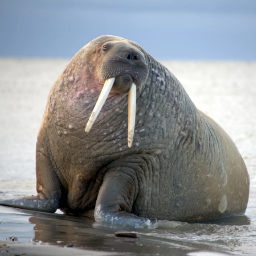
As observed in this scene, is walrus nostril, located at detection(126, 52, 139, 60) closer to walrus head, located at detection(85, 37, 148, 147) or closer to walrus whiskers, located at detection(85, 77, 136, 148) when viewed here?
walrus head, located at detection(85, 37, 148, 147)

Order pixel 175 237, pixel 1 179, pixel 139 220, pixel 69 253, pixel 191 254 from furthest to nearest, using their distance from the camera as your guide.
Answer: pixel 1 179 < pixel 139 220 < pixel 175 237 < pixel 191 254 < pixel 69 253

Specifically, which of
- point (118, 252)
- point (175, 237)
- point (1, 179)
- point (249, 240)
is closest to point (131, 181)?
point (175, 237)

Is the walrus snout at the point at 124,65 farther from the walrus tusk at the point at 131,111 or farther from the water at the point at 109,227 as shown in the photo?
the water at the point at 109,227

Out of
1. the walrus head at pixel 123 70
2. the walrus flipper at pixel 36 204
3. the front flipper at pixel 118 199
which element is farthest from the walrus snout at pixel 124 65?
the walrus flipper at pixel 36 204

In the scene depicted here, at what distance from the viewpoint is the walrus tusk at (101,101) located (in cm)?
481

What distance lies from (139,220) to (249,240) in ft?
3.25

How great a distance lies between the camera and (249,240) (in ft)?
15.9

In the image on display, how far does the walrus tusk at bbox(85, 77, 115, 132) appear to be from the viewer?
481 centimetres

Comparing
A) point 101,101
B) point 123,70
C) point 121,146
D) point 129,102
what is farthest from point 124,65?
point 121,146

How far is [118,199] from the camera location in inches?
208

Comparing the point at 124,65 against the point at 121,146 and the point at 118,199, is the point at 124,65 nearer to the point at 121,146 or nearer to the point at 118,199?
the point at 121,146

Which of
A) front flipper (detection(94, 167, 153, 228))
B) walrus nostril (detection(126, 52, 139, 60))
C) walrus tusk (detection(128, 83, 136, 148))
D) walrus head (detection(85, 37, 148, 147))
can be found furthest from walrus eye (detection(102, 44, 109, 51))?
front flipper (detection(94, 167, 153, 228))

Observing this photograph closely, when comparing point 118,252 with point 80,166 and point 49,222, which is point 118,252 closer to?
point 49,222

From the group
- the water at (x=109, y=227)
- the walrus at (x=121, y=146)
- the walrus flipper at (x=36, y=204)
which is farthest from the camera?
the walrus flipper at (x=36, y=204)
